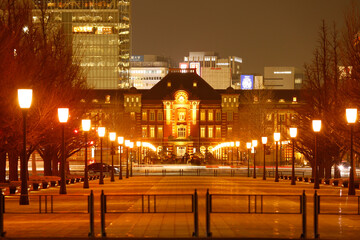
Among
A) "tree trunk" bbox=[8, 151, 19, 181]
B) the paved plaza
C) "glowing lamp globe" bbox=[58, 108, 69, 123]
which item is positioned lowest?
the paved plaza

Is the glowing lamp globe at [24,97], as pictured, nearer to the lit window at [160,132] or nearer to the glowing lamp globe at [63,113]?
the glowing lamp globe at [63,113]

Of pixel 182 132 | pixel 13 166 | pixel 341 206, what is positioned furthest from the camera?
pixel 182 132

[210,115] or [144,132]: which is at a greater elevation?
[210,115]

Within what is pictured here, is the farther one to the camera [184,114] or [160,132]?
[160,132]

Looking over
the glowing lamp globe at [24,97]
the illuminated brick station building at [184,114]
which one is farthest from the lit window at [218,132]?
the glowing lamp globe at [24,97]

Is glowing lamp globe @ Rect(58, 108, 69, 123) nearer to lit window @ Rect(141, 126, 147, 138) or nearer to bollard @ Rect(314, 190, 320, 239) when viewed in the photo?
bollard @ Rect(314, 190, 320, 239)

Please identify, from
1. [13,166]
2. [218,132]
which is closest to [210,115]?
[218,132]

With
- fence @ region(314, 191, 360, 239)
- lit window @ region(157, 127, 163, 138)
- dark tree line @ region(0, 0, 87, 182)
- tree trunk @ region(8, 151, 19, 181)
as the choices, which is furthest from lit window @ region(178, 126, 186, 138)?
fence @ region(314, 191, 360, 239)

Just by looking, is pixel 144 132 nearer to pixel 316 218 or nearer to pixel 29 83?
pixel 29 83

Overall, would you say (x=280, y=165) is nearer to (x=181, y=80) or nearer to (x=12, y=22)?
(x=181, y=80)

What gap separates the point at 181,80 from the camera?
165 metres

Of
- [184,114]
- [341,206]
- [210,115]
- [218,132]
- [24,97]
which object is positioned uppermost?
[184,114]

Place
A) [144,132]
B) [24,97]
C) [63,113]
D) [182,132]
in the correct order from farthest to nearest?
[182,132] → [144,132] → [63,113] → [24,97]

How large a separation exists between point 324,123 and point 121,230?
30651 mm
